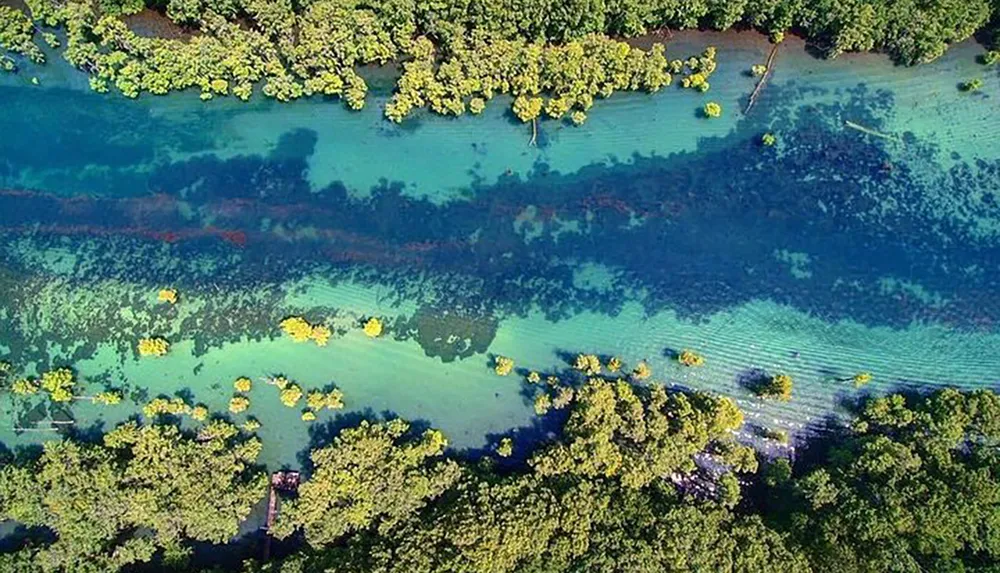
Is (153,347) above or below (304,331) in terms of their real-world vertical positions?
below

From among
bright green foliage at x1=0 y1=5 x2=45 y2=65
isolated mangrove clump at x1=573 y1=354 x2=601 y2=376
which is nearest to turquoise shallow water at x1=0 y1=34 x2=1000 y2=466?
isolated mangrove clump at x1=573 y1=354 x2=601 y2=376

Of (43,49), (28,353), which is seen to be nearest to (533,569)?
(28,353)

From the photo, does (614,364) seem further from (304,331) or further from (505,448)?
(304,331)

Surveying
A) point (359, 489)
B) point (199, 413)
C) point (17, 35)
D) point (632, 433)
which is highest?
point (17, 35)

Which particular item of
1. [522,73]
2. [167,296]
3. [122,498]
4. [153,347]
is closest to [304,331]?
[167,296]

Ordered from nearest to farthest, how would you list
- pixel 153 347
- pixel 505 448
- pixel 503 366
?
pixel 505 448 → pixel 153 347 → pixel 503 366

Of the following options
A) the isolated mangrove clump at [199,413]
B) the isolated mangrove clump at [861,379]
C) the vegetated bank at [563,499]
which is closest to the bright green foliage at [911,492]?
the vegetated bank at [563,499]
